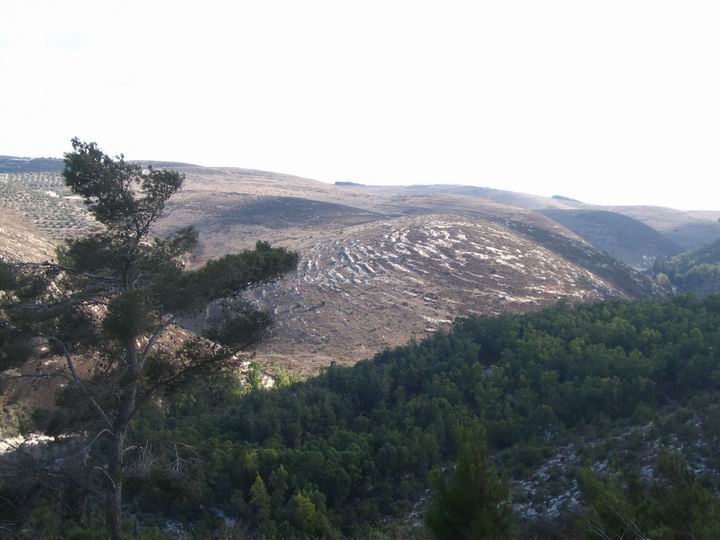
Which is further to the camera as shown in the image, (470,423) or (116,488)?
(470,423)

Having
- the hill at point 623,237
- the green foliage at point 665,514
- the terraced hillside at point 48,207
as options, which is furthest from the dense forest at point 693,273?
the terraced hillside at point 48,207

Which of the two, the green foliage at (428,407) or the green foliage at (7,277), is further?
the green foliage at (428,407)

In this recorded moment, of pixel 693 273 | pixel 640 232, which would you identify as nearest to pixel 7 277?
pixel 693 273

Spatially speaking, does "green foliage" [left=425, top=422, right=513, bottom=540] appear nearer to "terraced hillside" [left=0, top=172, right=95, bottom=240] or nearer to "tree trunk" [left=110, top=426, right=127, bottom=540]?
"tree trunk" [left=110, top=426, right=127, bottom=540]

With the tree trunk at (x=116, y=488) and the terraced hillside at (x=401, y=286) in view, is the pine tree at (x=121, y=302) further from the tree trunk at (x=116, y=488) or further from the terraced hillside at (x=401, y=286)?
the terraced hillside at (x=401, y=286)

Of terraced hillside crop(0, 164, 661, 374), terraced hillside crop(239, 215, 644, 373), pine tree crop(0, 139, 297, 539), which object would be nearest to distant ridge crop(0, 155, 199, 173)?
terraced hillside crop(0, 164, 661, 374)

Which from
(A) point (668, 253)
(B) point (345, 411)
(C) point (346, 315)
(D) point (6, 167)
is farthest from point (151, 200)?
(D) point (6, 167)

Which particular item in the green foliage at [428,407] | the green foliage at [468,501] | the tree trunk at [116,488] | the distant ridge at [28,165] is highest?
the distant ridge at [28,165]

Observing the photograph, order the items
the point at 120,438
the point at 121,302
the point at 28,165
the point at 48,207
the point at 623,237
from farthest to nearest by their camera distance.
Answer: the point at 623,237
the point at 28,165
the point at 48,207
the point at 120,438
the point at 121,302

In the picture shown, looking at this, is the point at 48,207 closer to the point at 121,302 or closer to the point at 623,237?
the point at 121,302
